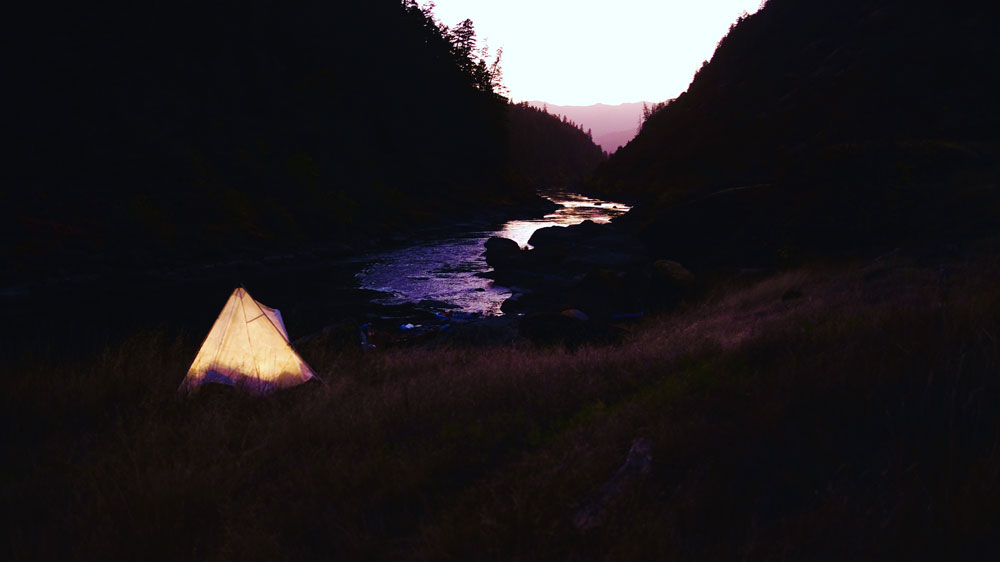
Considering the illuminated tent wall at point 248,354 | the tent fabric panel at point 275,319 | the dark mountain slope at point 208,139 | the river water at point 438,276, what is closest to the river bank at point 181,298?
the river water at point 438,276

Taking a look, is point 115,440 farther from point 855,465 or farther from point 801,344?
point 801,344

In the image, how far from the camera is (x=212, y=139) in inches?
1384

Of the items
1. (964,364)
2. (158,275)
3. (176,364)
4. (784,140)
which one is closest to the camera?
(964,364)

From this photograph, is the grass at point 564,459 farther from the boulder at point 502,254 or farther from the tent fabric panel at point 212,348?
the boulder at point 502,254

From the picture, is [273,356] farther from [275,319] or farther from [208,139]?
[208,139]

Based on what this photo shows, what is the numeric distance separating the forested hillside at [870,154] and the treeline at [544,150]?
78546 mm

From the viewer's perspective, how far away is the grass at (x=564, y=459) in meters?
2.46

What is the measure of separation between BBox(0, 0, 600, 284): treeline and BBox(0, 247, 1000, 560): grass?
21806 mm

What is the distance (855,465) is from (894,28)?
4804cm

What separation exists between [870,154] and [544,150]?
149725mm

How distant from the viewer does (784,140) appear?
121 feet

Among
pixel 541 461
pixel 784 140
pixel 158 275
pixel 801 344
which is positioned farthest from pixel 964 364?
pixel 784 140

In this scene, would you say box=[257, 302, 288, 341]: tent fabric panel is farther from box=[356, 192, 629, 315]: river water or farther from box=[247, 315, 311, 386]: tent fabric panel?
box=[356, 192, 629, 315]: river water

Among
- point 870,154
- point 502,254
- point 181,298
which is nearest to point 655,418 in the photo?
point 870,154
